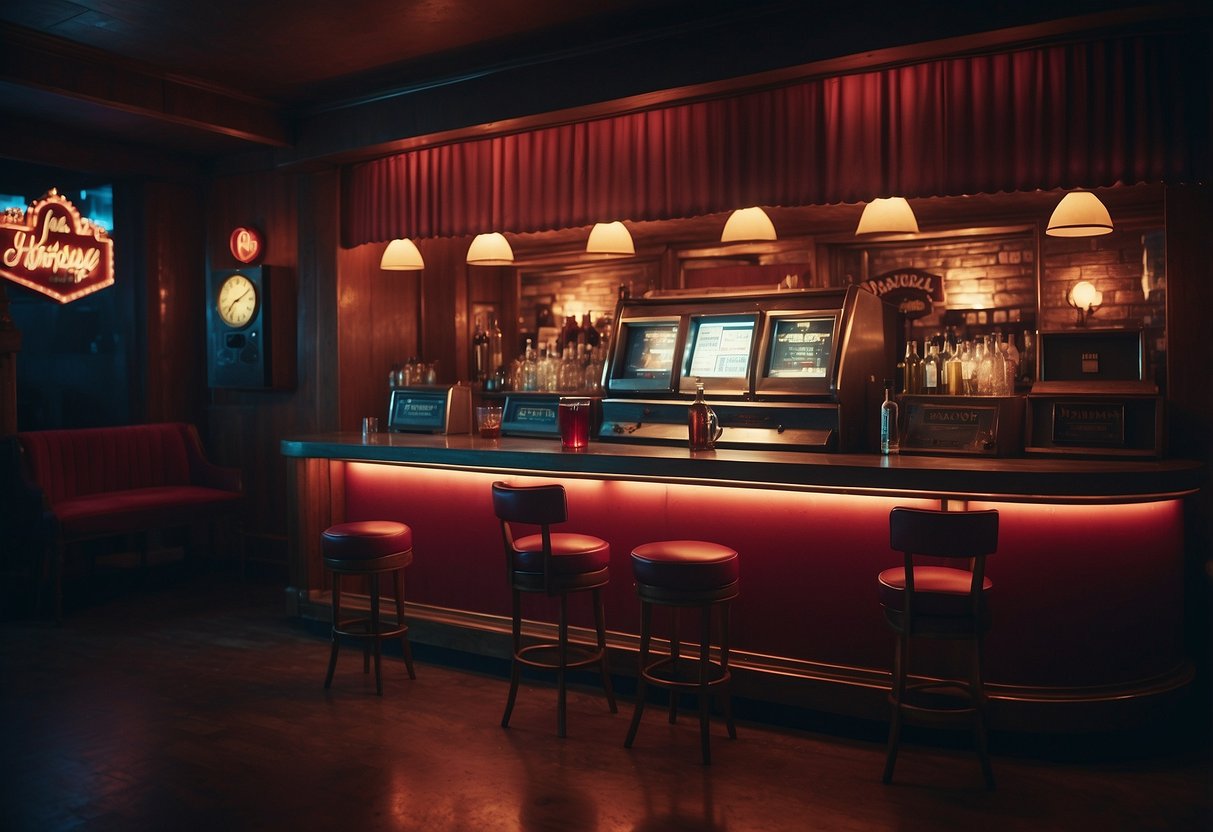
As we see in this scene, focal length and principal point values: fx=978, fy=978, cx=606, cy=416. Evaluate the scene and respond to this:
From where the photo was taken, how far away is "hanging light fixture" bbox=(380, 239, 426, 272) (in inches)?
271

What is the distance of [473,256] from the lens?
6.63m

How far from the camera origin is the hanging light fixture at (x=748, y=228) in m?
5.82

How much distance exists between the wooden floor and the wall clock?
279cm

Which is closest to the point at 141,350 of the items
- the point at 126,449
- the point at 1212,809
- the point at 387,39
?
the point at 126,449

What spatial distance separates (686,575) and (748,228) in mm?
2658

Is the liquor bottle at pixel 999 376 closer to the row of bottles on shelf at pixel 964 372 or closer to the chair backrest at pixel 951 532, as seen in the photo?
the row of bottles on shelf at pixel 964 372

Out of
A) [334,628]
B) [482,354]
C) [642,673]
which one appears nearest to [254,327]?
[482,354]

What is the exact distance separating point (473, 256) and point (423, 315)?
123 cm

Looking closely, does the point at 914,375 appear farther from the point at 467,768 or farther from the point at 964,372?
the point at 467,768

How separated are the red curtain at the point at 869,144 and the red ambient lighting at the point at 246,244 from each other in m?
2.15

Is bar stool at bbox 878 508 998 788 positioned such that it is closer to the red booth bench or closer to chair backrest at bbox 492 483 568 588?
chair backrest at bbox 492 483 568 588

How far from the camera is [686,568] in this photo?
12.8ft

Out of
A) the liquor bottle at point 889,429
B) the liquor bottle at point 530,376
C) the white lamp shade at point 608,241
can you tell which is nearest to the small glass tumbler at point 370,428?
the liquor bottle at point 530,376

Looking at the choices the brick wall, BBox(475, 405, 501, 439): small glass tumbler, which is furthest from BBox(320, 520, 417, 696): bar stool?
the brick wall
